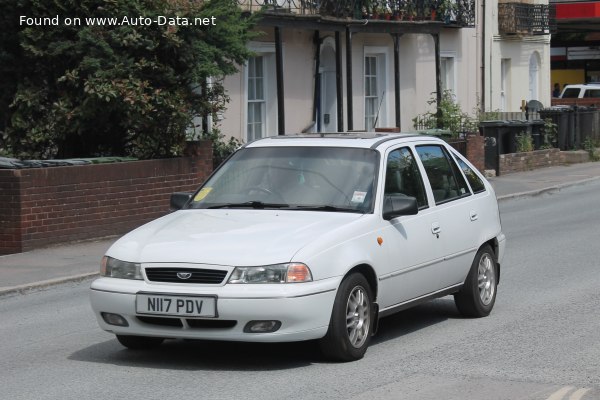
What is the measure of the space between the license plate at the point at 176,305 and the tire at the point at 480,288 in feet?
10.1

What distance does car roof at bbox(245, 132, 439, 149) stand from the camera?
9453 millimetres

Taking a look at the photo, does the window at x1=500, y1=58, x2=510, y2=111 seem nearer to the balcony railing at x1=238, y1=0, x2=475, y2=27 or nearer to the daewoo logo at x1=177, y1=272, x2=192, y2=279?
the balcony railing at x1=238, y1=0, x2=475, y2=27

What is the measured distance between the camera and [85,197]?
16906 millimetres

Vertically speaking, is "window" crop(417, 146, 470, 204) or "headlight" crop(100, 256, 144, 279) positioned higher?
"window" crop(417, 146, 470, 204)

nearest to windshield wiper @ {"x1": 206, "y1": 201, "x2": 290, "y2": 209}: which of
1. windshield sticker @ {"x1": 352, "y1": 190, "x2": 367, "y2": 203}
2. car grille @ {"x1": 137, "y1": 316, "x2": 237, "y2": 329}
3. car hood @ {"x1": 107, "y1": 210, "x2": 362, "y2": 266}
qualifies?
car hood @ {"x1": 107, "y1": 210, "x2": 362, "y2": 266}

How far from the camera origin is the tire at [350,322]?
8148 millimetres

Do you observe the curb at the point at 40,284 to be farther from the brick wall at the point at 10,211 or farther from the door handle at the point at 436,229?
the door handle at the point at 436,229

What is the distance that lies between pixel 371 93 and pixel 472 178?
18870 mm

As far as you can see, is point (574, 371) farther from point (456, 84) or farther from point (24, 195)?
point (456, 84)

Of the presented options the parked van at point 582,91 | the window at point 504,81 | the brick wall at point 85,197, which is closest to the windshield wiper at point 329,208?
the brick wall at point 85,197

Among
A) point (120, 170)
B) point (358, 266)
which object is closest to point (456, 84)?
point (120, 170)

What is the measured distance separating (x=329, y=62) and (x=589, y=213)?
898 cm

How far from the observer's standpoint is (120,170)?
691 inches

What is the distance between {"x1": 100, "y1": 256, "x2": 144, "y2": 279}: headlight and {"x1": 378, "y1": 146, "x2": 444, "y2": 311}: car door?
178 cm
